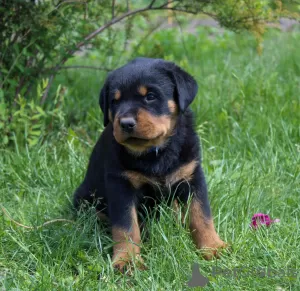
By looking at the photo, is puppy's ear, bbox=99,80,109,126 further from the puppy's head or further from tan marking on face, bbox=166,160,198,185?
tan marking on face, bbox=166,160,198,185

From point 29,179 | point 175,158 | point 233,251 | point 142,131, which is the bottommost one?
point 29,179

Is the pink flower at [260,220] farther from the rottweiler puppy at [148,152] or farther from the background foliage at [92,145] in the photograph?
the rottweiler puppy at [148,152]

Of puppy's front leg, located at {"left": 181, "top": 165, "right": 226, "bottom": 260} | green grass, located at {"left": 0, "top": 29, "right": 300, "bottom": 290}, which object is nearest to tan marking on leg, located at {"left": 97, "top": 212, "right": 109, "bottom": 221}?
green grass, located at {"left": 0, "top": 29, "right": 300, "bottom": 290}

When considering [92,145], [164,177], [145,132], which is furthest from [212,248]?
[92,145]

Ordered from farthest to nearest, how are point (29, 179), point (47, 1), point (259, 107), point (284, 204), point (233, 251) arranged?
point (259, 107) → point (47, 1) → point (29, 179) → point (284, 204) → point (233, 251)

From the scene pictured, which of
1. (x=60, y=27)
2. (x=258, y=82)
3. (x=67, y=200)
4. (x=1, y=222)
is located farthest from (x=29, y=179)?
(x=258, y=82)

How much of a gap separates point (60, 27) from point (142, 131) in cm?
220

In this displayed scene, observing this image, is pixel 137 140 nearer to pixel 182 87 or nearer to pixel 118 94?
pixel 118 94

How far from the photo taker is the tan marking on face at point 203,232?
3.62 m

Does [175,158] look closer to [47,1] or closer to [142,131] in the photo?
[142,131]

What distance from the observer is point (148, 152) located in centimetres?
371

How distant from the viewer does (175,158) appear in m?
3.74

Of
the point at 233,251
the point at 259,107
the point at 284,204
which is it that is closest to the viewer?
the point at 233,251

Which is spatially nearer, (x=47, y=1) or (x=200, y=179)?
(x=200, y=179)
